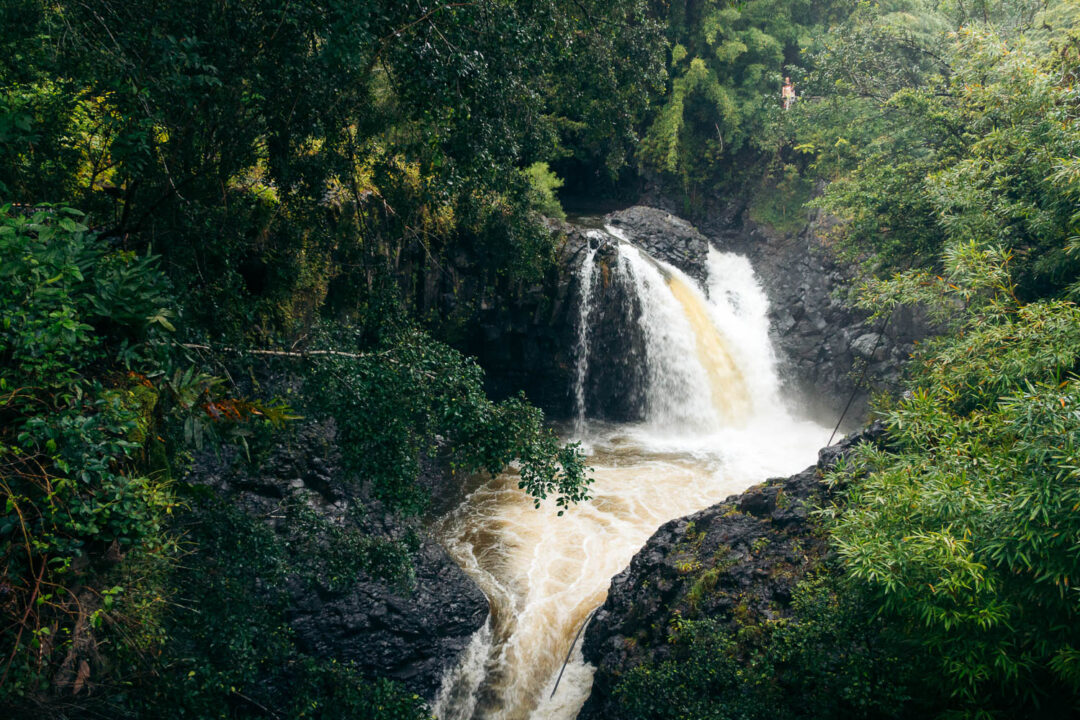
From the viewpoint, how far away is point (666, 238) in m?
18.0

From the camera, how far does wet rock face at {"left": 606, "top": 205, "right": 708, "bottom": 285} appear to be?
17656mm

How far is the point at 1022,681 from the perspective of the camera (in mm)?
4219

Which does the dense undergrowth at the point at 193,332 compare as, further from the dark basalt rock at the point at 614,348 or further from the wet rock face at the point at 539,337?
the dark basalt rock at the point at 614,348

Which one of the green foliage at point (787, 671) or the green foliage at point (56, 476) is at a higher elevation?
the green foliage at point (56, 476)

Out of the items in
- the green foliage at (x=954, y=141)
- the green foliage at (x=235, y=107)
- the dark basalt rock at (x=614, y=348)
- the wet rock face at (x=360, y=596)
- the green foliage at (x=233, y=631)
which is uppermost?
the green foliage at (x=954, y=141)

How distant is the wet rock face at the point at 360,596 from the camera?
289 inches

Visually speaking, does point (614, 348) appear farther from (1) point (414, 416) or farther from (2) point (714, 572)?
(1) point (414, 416)

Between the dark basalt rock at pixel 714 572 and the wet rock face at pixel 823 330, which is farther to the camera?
the wet rock face at pixel 823 330

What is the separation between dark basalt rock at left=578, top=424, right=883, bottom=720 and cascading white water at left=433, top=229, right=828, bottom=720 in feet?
2.61

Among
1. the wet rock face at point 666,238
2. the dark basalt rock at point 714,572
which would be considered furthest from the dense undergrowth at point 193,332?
the wet rock face at point 666,238

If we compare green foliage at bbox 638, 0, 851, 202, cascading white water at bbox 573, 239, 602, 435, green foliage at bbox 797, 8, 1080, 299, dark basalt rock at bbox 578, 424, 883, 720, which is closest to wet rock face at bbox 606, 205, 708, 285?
green foliage at bbox 638, 0, 851, 202

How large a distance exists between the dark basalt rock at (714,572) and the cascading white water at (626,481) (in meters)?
0.80

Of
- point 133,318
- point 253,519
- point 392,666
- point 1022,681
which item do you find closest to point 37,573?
point 133,318

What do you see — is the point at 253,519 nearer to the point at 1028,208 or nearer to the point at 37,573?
the point at 37,573
